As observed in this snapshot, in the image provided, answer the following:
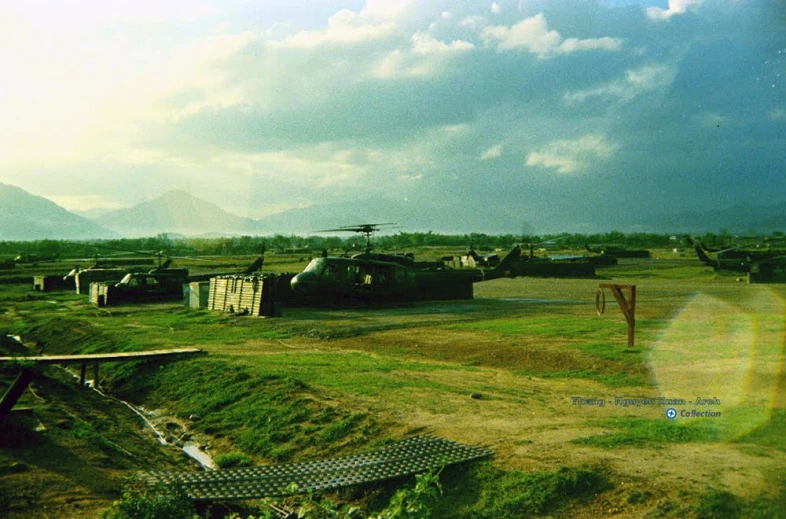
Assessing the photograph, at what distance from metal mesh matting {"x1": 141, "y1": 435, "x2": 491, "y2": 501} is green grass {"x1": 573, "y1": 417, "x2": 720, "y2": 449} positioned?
1.50 m

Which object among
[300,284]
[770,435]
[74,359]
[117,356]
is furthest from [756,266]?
[74,359]

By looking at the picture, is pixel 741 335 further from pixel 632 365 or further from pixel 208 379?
pixel 208 379

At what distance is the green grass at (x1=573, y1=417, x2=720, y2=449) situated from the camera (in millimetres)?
8062

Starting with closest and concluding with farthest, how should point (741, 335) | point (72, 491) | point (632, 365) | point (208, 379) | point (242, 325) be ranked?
point (72, 491) < point (632, 365) < point (208, 379) < point (741, 335) < point (242, 325)

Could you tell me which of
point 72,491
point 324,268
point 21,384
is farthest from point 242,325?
point 72,491

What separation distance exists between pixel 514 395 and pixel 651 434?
310 cm

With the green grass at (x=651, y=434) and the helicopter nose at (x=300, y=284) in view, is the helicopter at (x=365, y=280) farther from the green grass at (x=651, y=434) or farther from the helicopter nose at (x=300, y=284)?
the green grass at (x=651, y=434)

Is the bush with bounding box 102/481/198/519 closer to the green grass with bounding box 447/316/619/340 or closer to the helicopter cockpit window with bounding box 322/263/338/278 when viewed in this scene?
the green grass with bounding box 447/316/619/340

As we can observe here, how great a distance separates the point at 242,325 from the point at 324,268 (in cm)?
525

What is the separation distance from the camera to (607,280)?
145ft

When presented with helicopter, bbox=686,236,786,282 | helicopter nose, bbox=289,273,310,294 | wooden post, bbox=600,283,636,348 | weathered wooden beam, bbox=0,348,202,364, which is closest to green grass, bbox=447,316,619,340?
wooden post, bbox=600,283,636,348

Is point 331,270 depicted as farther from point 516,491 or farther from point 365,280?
point 516,491

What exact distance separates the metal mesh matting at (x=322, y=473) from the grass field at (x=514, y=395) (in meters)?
0.26

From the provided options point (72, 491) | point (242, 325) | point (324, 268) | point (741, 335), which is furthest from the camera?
point (324, 268)
